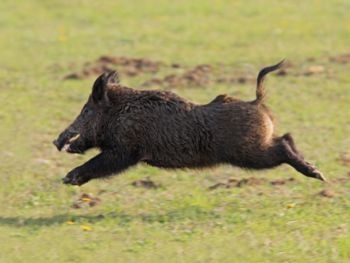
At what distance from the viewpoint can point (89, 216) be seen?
8.62 metres

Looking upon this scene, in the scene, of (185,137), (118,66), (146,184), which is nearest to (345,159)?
(146,184)

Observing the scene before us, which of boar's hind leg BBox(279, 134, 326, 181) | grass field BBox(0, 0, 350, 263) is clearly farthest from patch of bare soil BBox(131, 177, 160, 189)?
boar's hind leg BBox(279, 134, 326, 181)

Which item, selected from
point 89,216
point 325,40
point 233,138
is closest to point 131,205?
point 89,216

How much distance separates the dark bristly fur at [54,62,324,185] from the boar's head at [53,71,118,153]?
41 mm

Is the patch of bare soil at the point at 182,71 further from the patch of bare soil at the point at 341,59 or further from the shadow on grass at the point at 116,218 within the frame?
the shadow on grass at the point at 116,218

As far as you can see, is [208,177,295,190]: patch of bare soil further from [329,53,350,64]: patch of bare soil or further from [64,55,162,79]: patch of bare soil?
[329,53,350,64]: patch of bare soil

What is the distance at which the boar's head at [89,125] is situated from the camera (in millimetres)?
9000

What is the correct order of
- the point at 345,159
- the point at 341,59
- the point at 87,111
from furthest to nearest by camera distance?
the point at 341,59 → the point at 345,159 → the point at 87,111

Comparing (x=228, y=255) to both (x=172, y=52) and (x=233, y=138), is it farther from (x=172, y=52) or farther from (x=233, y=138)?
(x=172, y=52)

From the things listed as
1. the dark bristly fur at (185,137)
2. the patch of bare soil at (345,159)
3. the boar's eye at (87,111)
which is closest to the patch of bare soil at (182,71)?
the patch of bare soil at (345,159)

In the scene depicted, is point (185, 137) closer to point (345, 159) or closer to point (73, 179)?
A: point (73, 179)

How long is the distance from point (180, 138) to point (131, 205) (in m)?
0.77

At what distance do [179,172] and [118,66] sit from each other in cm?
536

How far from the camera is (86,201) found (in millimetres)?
9070
